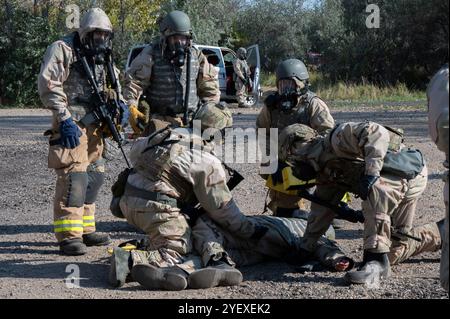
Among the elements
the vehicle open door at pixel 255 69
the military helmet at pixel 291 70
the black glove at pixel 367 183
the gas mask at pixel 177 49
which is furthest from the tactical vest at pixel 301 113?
the vehicle open door at pixel 255 69

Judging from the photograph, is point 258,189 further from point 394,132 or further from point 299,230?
point 394,132

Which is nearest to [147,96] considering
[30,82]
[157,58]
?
[157,58]

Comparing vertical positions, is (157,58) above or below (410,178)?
above

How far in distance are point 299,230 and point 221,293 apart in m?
1.17

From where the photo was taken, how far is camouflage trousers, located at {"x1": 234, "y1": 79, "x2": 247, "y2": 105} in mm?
21188

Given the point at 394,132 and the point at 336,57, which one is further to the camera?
the point at 336,57

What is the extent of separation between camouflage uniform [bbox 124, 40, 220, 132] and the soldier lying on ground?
4.84 feet

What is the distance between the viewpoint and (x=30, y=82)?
2445 centimetres

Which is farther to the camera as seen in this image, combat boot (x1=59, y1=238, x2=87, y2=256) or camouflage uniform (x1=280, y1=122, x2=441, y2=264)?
combat boot (x1=59, y1=238, x2=87, y2=256)

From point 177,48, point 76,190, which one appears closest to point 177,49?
point 177,48

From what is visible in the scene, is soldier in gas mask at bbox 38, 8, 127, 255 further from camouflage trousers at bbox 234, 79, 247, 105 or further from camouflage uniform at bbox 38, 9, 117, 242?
camouflage trousers at bbox 234, 79, 247, 105

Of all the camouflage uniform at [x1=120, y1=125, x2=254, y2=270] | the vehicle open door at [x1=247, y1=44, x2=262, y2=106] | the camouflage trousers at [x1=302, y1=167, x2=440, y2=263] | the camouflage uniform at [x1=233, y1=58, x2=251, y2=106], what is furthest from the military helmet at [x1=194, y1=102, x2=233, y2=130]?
the vehicle open door at [x1=247, y1=44, x2=262, y2=106]
